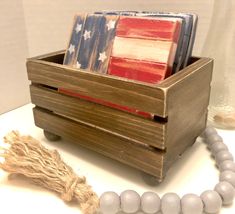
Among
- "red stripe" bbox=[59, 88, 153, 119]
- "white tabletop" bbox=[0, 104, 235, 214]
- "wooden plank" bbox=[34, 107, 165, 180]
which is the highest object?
"red stripe" bbox=[59, 88, 153, 119]

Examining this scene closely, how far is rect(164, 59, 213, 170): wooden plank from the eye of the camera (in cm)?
41

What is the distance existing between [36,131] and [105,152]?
0.71ft

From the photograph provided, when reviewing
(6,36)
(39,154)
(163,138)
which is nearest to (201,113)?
(163,138)

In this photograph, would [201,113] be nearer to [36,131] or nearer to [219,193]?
[219,193]

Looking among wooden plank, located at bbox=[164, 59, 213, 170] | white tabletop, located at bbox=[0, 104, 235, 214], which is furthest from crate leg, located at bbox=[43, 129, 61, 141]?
wooden plank, located at bbox=[164, 59, 213, 170]

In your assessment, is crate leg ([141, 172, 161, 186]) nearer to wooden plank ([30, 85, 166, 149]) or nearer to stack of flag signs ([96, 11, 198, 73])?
wooden plank ([30, 85, 166, 149])

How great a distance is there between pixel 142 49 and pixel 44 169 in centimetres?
24

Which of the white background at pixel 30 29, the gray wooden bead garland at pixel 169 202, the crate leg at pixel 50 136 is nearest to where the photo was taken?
the gray wooden bead garland at pixel 169 202

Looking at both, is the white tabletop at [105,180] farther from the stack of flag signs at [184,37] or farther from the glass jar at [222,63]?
the stack of flag signs at [184,37]

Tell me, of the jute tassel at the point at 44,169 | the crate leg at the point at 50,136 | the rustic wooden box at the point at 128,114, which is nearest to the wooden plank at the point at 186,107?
the rustic wooden box at the point at 128,114

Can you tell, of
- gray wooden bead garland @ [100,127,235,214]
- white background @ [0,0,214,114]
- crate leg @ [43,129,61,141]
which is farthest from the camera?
white background @ [0,0,214,114]

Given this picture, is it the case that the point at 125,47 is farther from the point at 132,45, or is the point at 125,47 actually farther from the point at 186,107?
the point at 186,107

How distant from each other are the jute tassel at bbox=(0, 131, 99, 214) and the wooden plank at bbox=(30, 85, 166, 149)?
0.27 feet

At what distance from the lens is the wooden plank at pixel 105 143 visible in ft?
1.40
